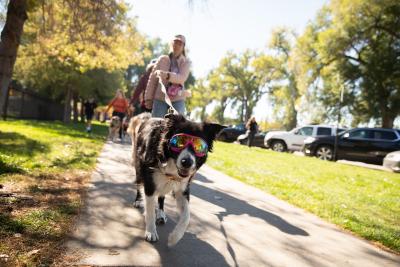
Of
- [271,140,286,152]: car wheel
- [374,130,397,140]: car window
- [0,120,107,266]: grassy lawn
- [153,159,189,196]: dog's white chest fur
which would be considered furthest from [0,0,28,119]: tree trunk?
[271,140,286,152]: car wheel

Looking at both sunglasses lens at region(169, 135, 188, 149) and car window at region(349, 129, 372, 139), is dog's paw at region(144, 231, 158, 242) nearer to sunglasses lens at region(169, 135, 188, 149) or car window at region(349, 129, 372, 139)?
sunglasses lens at region(169, 135, 188, 149)

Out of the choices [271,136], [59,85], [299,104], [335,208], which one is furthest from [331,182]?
[299,104]

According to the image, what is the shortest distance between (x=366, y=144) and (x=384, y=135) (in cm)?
98

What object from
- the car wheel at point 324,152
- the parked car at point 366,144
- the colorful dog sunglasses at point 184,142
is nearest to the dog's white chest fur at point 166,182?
the colorful dog sunglasses at point 184,142

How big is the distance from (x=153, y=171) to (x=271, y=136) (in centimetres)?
2093

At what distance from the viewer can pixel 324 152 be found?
61.4 ft

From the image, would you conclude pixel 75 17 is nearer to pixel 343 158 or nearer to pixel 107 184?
pixel 107 184

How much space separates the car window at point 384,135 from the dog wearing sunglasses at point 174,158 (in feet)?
53.5

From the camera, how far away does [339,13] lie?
2814 cm

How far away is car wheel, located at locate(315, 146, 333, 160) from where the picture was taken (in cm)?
1850

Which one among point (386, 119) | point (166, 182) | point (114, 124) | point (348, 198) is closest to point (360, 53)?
point (386, 119)

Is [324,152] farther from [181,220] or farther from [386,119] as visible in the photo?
[181,220]

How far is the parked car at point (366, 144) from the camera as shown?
55.9ft

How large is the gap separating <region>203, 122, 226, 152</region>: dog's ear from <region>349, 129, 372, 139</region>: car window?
16.2 metres
